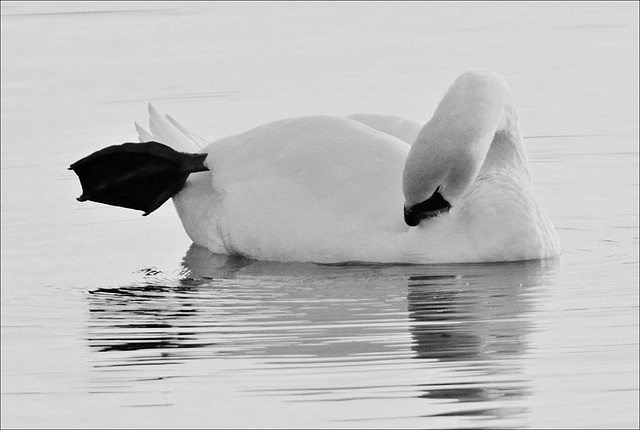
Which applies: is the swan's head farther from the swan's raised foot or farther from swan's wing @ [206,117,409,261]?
the swan's raised foot

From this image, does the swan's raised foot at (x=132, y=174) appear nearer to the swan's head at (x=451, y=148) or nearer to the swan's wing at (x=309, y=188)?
the swan's wing at (x=309, y=188)

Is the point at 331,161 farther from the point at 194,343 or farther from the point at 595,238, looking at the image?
the point at 194,343

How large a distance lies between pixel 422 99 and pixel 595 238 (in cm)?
424

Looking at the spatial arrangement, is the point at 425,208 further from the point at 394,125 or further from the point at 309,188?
the point at 394,125

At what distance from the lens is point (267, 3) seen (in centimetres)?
1950

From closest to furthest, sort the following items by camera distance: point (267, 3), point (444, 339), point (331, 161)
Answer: point (444, 339), point (331, 161), point (267, 3)

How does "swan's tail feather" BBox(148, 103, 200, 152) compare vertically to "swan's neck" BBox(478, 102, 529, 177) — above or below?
below

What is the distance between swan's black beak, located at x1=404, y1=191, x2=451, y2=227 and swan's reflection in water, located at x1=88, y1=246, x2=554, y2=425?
258 millimetres

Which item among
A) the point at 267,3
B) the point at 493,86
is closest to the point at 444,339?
the point at 493,86

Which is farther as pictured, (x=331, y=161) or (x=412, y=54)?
(x=412, y=54)

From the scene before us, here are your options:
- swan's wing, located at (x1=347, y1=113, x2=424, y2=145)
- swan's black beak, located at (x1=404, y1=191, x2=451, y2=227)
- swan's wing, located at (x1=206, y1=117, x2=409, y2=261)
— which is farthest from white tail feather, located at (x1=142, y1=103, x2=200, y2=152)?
swan's black beak, located at (x1=404, y1=191, x2=451, y2=227)

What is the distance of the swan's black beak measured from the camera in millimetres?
8383

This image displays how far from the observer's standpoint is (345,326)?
737 cm

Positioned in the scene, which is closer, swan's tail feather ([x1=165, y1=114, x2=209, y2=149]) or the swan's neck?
the swan's neck
